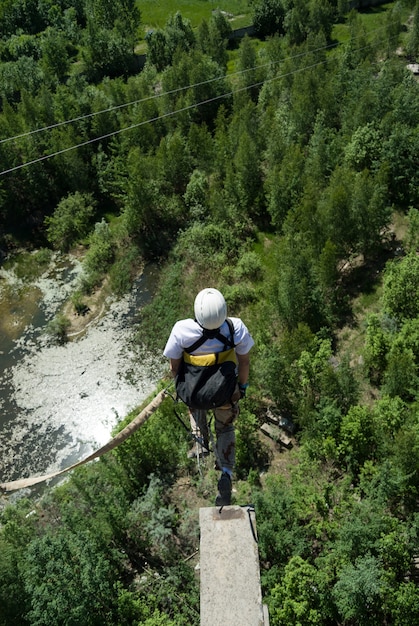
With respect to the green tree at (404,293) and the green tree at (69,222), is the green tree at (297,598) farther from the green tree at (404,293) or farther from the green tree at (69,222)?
the green tree at (69,222)

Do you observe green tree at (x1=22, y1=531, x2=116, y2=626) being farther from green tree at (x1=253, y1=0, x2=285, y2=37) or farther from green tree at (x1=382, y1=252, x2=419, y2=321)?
green tree at (x1=253, y1=0, x2=285, y2=37)

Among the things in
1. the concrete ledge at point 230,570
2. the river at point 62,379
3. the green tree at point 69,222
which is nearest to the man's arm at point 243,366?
the concrete ledge at point 230,570

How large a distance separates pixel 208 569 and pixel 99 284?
82.0ft

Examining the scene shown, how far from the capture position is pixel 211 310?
6188mm

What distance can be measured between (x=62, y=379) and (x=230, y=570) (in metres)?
20.5

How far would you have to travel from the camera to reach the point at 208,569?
6469mm

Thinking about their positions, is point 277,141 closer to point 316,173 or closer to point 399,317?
point 316,173

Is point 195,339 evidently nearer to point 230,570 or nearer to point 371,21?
point 230,570

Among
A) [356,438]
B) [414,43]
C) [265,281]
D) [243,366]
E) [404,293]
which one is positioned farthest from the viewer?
[414,43]

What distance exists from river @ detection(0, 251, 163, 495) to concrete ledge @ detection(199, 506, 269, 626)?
14713mm

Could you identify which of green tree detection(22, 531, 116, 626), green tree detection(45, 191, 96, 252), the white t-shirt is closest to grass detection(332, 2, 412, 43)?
green tree detection(45, 191, 96, 252)

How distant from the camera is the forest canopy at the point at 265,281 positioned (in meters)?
12.8

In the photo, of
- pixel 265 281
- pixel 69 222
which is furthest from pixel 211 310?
pixel 69 222

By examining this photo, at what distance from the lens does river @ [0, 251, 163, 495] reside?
74.5 feet
